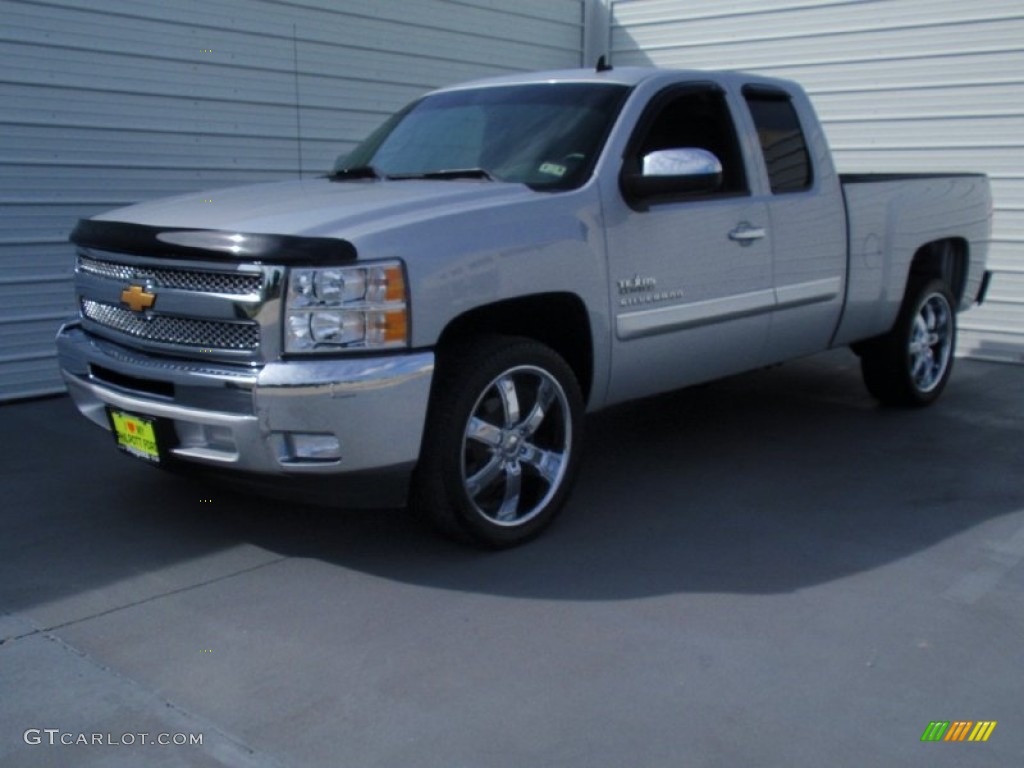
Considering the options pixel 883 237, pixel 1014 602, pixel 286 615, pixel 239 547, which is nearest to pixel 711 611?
pixel 1014 602

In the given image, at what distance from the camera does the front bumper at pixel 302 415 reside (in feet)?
12.4

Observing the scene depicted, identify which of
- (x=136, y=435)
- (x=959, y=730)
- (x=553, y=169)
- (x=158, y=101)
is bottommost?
(x=959, y=730)

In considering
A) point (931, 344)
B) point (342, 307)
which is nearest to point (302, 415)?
point (342, 307)

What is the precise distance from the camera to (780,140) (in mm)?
5812

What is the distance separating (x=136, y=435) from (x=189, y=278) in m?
0.66

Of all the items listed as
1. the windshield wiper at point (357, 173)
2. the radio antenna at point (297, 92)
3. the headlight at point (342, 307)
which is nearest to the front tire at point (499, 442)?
the headlight at point (342, 307)

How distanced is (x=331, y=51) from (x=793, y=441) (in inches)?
193

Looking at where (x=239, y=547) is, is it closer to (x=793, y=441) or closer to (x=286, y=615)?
(x=286, y=615)

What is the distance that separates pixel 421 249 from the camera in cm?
394

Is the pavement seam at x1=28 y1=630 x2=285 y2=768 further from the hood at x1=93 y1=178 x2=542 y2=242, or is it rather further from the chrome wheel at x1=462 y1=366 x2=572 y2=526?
the hood at x1=93 y1=178 x2=542 y2=242

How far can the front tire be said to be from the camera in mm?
4109

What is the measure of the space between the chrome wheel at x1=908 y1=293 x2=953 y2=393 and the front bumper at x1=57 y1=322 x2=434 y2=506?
4.07 m

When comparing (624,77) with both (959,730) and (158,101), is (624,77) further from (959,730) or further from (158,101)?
(158,101)

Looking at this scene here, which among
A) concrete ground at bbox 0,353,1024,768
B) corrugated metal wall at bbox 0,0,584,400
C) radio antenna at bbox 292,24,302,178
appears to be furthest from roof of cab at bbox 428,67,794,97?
radio antenna at bbox 292,24,302,178
